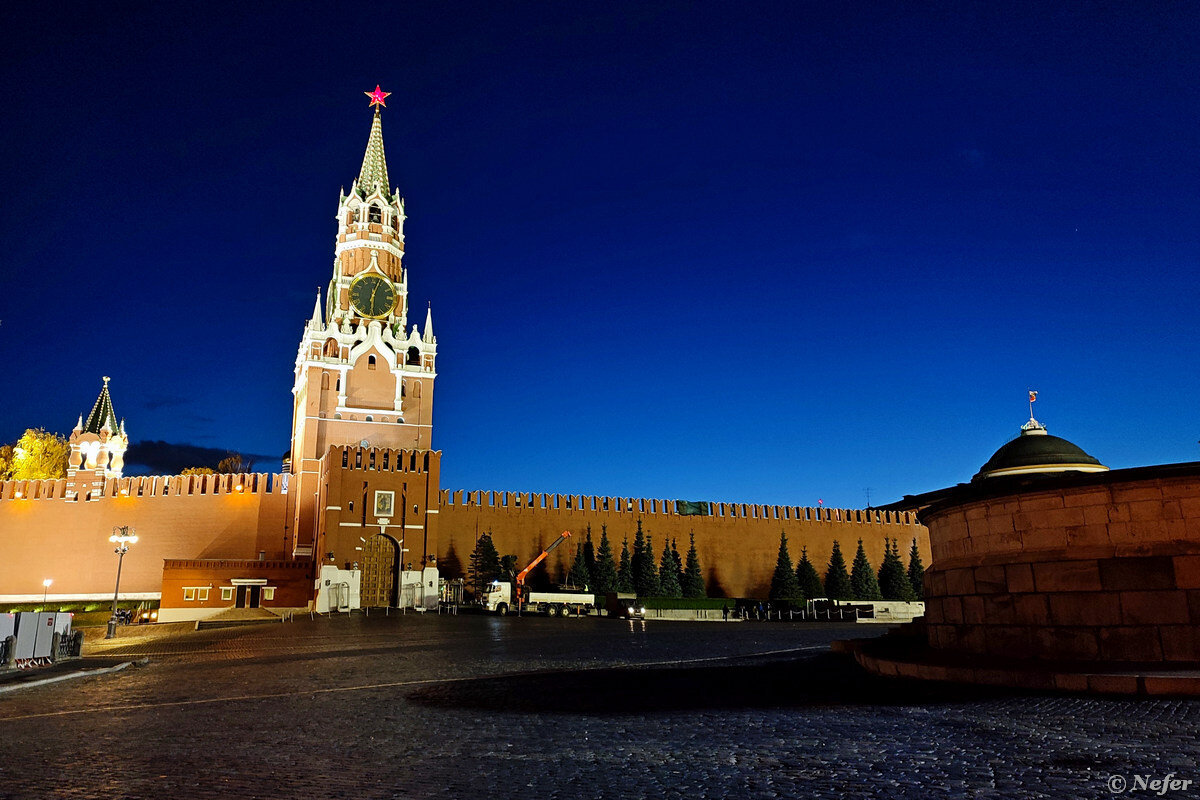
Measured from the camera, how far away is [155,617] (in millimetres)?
28797

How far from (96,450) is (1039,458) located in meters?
37.0

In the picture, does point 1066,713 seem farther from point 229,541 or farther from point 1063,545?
point 229,541

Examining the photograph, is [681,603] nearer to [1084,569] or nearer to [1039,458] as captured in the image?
[1039,458]

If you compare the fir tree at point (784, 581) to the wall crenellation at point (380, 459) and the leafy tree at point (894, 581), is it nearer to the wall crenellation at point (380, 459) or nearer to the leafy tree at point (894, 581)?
the leafy tree at point (894, 581)

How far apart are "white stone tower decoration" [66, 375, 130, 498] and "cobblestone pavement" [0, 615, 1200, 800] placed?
106ft

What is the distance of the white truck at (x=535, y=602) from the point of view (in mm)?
27969

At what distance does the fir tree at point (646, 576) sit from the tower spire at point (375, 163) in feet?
80.1

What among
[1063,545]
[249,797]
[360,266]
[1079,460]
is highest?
[360,266]

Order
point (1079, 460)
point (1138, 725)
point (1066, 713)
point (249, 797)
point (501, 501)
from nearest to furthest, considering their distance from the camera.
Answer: point (249, 797) → point (1138, 725) → point (1066, 713) → point (1079, 460) → point (501, 501)

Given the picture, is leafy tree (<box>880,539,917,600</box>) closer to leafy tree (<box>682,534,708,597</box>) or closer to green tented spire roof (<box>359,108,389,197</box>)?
leafy tree (<box>682,534,708,597</box>)

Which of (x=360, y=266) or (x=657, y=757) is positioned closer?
(x=657, y=757)

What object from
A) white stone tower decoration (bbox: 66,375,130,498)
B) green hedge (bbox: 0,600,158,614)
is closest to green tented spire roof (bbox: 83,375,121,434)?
white stone tower decoration (bbox: 66,375,130,498)

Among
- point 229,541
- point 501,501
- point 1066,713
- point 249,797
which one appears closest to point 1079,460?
point 1066,713

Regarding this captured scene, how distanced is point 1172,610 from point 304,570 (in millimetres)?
29552
